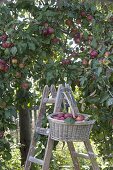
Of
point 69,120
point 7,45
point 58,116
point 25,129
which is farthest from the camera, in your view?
point 25,129

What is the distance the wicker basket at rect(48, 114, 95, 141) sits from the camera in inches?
77.9

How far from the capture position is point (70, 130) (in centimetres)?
198

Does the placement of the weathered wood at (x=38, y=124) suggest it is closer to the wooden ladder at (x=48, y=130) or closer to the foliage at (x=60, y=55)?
the wooden ladder at (x=48, y=130)

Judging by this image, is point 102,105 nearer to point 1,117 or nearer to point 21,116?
point 1,117

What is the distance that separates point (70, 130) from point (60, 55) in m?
0.86

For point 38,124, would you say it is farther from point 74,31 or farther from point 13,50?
point 74,31

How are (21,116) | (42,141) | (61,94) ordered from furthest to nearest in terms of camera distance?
(21,116) < (42,141) < (61,94)

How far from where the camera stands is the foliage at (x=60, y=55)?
228cm

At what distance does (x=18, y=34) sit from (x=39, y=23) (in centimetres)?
24

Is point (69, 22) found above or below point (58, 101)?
above

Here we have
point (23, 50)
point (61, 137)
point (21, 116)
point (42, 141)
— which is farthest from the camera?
point (21, 116)

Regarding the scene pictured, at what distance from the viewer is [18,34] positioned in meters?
2.31

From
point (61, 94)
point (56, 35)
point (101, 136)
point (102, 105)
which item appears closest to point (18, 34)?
point (56, 35)

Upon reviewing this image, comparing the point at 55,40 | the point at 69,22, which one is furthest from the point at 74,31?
the point at 55,40
